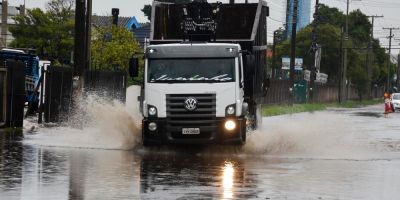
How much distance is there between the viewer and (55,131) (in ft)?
89.8

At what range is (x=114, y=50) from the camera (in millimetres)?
56000

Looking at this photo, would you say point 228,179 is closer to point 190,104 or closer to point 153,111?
point 190,104

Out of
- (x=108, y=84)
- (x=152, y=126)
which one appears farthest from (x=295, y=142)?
(x=108, y=84)

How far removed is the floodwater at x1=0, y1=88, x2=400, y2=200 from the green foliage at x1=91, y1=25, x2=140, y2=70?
28392 millimetres

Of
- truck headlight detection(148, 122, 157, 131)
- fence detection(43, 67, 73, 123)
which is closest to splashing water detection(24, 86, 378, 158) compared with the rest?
truck headlight detection(148, 122, 157, 131)

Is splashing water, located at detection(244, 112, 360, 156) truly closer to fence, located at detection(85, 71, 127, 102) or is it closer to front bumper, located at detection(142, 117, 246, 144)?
front bumper, located at detection(142, 117, 246, 144)

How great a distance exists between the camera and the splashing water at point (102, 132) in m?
22.2

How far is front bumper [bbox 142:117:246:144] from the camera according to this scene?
19469 mm

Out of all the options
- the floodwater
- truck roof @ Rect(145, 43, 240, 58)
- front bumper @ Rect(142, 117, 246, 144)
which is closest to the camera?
the floodwater

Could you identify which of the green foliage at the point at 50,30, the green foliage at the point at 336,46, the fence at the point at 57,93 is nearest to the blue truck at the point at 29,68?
the fence at the point at 57,93

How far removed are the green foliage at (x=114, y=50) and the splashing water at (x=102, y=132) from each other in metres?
28.6

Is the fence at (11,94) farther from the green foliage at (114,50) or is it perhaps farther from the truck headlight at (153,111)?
the green foliage at (114,50)

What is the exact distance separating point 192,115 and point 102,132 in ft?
18.6

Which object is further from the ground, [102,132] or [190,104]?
[190,104]
